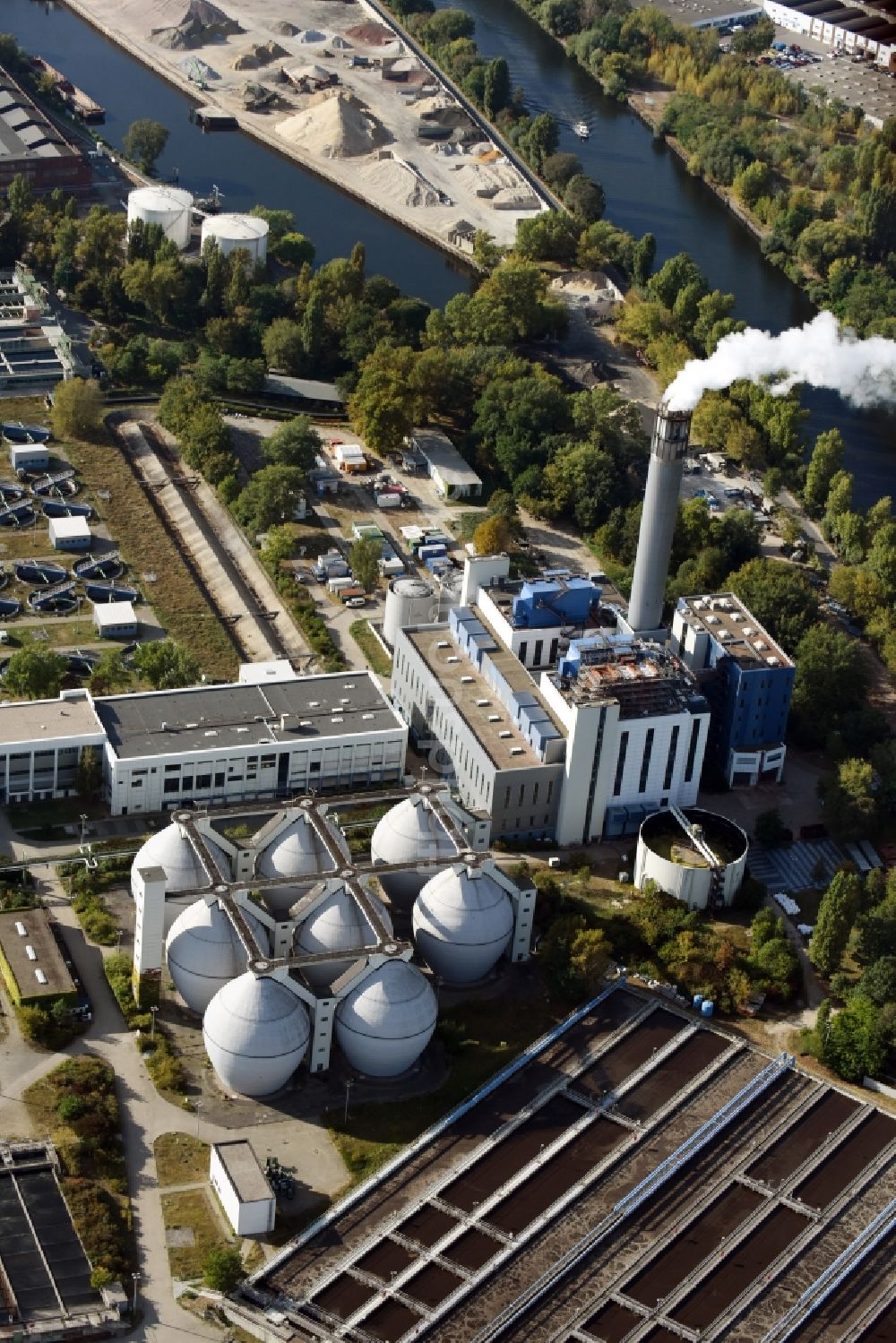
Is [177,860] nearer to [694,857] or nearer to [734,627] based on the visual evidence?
[694,857]

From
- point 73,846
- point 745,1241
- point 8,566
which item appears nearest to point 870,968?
point 745,1241

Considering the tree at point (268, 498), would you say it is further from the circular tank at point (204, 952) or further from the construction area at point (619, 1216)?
the construction area at point (619, 1216)

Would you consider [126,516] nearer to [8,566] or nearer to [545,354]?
[8,566]

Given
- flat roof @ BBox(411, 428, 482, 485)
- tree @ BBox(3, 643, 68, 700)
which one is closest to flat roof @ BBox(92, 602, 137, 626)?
tree @ BBox(3, 643, 68, 700)

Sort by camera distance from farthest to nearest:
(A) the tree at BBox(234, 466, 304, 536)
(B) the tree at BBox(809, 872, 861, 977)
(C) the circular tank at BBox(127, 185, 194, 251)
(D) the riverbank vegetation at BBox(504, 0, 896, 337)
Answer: (D) the riverbank vegetation at BBox(504, 0, 896, 337) < (C) the circular tank at BBox(127, 185, 194, 251) < (A) the tree at BBox(234, 466, 304, 536) < (B) the tree at BBox(809, 872, 861, 977)

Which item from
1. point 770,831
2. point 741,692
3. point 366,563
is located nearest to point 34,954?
point 770,831

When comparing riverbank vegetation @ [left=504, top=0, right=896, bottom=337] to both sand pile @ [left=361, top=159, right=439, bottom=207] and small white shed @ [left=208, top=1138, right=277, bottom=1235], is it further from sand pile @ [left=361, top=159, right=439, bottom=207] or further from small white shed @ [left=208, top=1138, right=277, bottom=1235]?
small white shed @ [left=208, top=1138, right=277, bottom=1235]

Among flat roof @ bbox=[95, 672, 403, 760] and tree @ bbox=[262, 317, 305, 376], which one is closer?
flat roof @ bbox=[95, 672, 403, 760]

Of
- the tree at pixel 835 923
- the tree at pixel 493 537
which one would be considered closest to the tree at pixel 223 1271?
the tree at pixel 835 923
